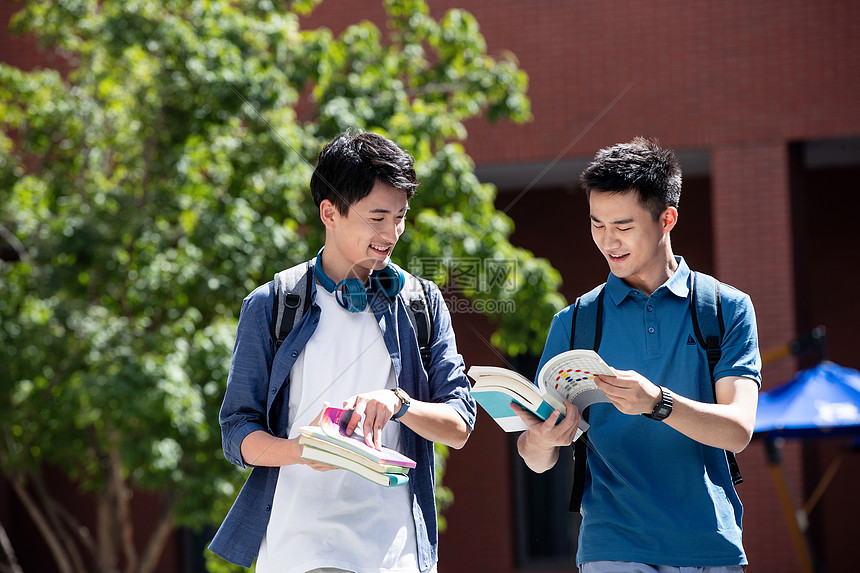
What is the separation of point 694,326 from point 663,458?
0.33 meters

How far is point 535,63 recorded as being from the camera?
31.9 ft

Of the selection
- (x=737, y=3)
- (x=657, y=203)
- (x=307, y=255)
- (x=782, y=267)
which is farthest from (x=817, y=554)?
(x=657, y=203)

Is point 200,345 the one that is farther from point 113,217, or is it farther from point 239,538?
point 239,538

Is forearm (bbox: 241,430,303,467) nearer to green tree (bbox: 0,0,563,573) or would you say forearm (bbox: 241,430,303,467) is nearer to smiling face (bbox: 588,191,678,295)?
smiling face (bbox: 588,191,678,295)

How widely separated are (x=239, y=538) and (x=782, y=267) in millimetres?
7448

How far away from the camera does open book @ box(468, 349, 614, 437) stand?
242 centimetres

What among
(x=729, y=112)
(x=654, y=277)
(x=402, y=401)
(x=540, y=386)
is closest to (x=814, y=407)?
(x=729, y=112)

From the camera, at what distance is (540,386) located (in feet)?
8.26

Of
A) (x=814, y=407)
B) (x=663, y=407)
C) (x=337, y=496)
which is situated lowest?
(x=337, y=496)

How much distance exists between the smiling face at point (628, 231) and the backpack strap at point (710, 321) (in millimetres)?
121

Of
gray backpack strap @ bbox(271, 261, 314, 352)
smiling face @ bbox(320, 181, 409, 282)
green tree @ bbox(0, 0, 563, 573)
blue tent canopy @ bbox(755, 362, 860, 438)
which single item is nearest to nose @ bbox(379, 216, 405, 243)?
smiling face @ bbox(320, 181, 409, 282)

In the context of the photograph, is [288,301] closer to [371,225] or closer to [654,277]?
[371,225]

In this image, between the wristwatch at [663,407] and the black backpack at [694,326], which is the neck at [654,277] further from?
the wristwatch at [663,407]

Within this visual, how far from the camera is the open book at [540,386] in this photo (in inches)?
95.1
